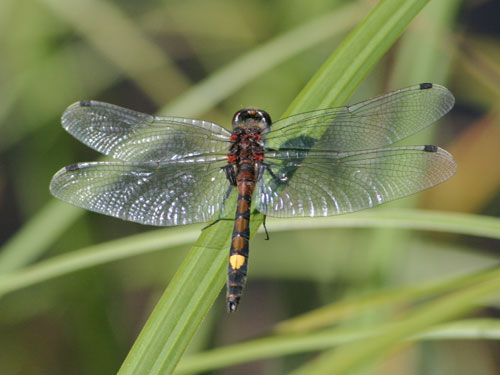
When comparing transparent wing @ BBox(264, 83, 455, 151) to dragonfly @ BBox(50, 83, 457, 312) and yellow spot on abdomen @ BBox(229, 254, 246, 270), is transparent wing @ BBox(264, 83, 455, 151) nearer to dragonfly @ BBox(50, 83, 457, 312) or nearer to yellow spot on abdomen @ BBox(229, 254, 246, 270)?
dragonfly @ BBox(50, 83, 457, 312)

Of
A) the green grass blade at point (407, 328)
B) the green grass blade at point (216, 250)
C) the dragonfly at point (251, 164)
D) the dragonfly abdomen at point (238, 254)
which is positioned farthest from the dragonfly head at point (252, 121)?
the green grass blade at point (407, 328)

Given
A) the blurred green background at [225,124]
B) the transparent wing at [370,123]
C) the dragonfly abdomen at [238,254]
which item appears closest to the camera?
the dragonfly abdomen at [238,254]

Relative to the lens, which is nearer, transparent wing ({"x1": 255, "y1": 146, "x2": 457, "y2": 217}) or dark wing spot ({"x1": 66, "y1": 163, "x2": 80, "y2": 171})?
transparent wing ({"x1": 255, "y1": 146, "x2": 457, "y2": 217})

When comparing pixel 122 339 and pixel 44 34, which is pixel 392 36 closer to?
pixel 122 339

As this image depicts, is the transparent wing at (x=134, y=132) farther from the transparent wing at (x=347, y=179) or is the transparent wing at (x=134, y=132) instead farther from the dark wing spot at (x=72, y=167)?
the transparent wing at (x=347, y=179)

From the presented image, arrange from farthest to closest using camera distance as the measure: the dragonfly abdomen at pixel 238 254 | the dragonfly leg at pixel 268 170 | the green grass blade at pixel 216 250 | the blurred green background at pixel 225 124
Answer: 1. the blurred green background at pixel 225 124
2. the dragonfly leg at pixel 268 170
3. the dragonfly abdomen at pixel 238 254
4. the green grass blade at pixel 216 250

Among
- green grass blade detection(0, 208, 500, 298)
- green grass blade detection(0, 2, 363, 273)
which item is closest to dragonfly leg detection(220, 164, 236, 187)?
green grass blade detection(0, 208, 500, 298)

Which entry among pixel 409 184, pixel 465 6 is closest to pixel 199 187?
pixel 409 184
